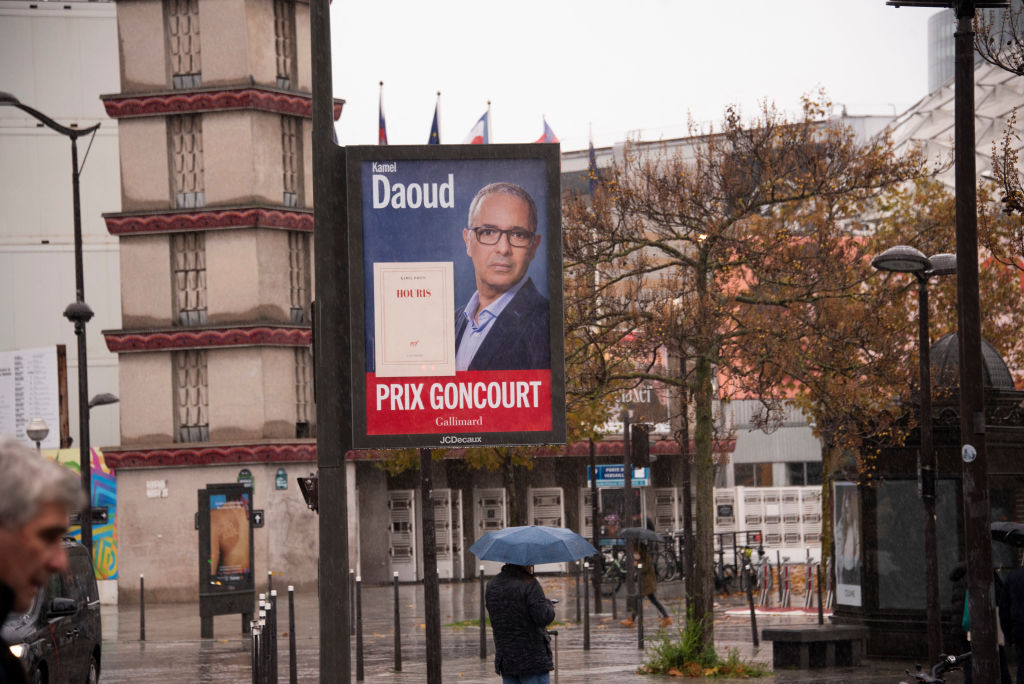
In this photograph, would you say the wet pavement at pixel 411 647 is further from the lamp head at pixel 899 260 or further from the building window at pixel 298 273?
the building window at pixel 298 273

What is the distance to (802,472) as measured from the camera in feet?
255

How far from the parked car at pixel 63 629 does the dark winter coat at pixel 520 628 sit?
4.49m

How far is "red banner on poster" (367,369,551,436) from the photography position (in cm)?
888

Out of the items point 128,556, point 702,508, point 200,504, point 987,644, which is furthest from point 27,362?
point 987,644

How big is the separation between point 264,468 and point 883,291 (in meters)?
26.9

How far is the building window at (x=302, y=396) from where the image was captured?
45.8m

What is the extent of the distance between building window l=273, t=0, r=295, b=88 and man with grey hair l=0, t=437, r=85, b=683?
1728 inches

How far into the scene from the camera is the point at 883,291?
2097 centimetres

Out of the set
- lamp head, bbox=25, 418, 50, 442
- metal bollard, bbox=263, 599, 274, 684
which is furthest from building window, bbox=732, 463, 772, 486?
metal bollard, bbox=263, 599, 274, 684

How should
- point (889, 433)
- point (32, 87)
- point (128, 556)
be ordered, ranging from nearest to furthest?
point (889, 433), point (128, 556), point (32, 87)

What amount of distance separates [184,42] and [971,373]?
36.6 meters

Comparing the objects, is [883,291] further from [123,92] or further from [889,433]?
[123,92]

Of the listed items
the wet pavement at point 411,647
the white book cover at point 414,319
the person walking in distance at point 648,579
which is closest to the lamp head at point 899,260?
the wet pavement at point 411,647

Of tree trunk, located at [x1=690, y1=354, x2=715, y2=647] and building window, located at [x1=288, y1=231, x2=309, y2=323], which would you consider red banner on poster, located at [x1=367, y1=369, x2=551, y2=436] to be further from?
building window, located at [x1=288, y1=231, x2=309, y2=323]
